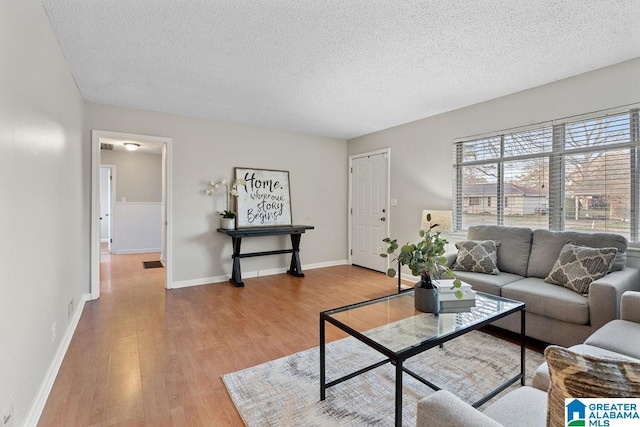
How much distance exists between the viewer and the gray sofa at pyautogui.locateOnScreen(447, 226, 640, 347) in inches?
83.0

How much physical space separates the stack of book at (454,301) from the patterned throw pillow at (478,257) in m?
1.08

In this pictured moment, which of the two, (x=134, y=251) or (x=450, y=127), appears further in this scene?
(x=134, y=251)

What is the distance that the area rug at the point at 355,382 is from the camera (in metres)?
1.64

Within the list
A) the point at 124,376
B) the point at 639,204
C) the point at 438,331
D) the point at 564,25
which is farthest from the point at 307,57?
the point at 639,204

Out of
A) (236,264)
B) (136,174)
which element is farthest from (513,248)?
(136,174)

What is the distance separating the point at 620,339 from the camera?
159cm

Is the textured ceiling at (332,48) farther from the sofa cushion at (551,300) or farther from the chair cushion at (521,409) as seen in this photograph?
the chair cushion at (521,409)

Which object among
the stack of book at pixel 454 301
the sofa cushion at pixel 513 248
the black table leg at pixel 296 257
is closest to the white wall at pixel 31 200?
the stack of book at pixel 454 301

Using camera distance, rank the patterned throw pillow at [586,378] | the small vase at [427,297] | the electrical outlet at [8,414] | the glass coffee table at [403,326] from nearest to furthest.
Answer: the patterned throw pillow at [586,378] < the electrical outlet at [8,414] < the glass coffee table at [403,326] < the small vase at [427,297]

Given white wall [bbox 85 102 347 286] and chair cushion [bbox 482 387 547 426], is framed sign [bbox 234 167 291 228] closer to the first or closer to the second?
white wall [bbox 85 102 347 286]

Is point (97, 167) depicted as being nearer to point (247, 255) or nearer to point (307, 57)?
point (247, 255)

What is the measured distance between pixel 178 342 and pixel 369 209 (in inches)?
140

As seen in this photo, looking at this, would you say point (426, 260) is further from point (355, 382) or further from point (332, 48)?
point (332, 48)

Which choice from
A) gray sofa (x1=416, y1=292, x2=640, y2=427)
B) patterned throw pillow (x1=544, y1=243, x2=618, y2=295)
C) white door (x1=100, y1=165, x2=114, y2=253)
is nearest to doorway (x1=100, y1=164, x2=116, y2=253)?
white door (x1=100, y1=165, x2=114, y2=253)
